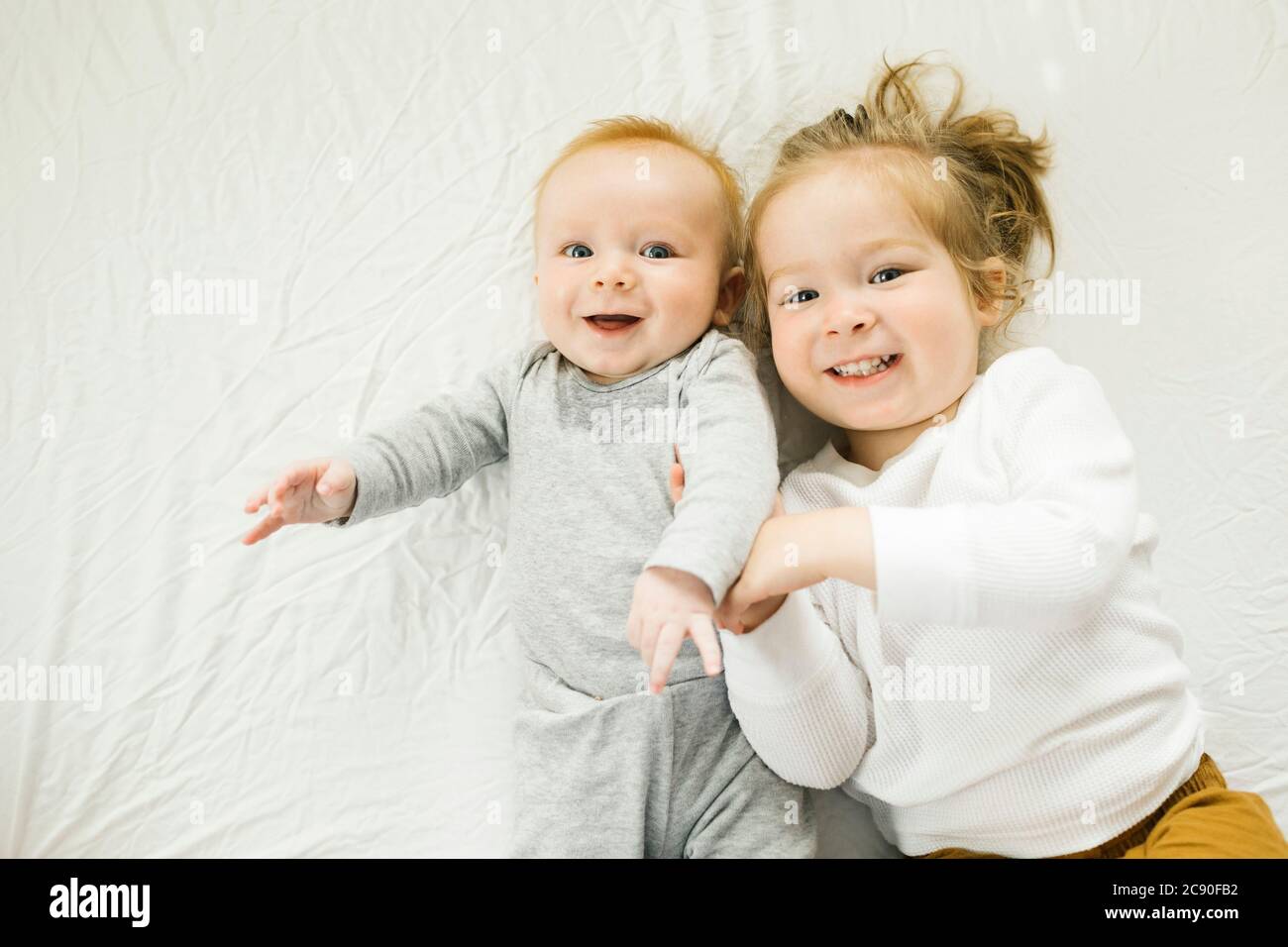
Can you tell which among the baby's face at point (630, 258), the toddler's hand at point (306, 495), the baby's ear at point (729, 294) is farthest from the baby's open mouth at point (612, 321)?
the toddler's hand at point (306, 495)

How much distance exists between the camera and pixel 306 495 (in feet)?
3.48

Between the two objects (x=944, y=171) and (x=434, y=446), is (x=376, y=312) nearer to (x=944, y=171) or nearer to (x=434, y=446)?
(x=434, y=446)

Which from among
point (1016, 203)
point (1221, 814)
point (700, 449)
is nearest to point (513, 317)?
point (700, 449)

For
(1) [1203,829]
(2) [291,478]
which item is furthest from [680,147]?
(1) [1203,829]

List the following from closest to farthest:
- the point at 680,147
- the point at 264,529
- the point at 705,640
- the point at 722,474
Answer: the point at 705,640
the point at 722,474
the point at 264,529
the point at 680,147

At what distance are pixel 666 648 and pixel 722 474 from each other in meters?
0.20

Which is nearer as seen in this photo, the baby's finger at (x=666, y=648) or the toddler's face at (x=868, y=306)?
the baby's finger at (x=666, y=648)

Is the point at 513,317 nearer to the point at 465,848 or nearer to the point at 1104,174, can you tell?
the point at 465,848

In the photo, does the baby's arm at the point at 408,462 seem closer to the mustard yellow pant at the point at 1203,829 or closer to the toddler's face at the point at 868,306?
the toddler's face at the point at 868,306

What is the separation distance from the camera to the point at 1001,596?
875mm

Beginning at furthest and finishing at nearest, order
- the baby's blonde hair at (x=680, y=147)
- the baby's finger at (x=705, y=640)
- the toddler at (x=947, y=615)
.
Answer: the baby's blonde hair at (x=680, y=147) < the toddler at (x=947, y=615) < the baby's finger at (x=705, y=640)

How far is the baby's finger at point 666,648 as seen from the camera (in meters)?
0.83

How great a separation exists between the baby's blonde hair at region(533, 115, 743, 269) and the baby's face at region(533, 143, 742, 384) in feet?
0.08
